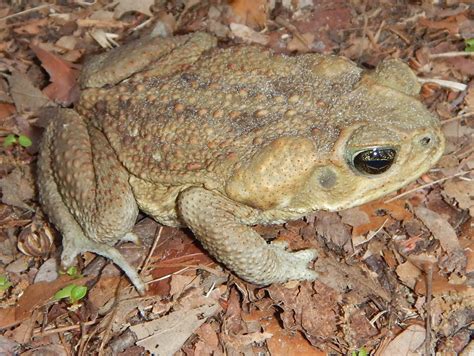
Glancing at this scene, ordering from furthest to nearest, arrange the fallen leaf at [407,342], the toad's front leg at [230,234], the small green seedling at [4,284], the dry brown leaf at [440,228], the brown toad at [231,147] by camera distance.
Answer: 1. the small green seedling at [4,284]
2. the dry brown leaf at [440,228]
3. the fallen leaf at [407,342]
4. the toad's front leg at [230,234]
5. the brown toad at [231,147]

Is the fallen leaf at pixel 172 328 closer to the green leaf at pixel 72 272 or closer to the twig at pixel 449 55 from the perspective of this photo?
the green leaf at pixel 72 272

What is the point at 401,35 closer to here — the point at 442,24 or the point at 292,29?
the point at 442,24

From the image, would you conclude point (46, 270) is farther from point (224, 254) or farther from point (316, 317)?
point (316, 317)

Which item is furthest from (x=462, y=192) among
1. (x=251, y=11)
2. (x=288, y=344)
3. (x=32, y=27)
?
(x=32, y=27)

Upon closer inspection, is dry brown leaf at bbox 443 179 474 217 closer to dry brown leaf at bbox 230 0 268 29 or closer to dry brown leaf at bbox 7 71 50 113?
dry brown leaf at bbox 230 0 268 29

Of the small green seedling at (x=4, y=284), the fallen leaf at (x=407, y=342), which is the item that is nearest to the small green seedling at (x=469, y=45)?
the fallen leaf at (x=407, y=342)

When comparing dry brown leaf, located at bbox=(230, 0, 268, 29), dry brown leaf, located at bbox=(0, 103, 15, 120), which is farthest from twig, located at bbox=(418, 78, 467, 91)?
dry brown leaf, located at bbox=(0, 103, 15, 120)

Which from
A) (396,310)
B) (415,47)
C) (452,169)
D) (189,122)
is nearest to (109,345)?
(189,122)

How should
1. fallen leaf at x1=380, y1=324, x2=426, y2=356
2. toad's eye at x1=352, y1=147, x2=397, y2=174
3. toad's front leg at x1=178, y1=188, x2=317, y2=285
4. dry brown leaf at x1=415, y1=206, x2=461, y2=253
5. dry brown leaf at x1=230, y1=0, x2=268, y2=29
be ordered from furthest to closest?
dry brown leaf at x1=230, y1=0, x2=268, y2=29, dry brown leaf at x1=415, y1=206, x2=461, y2=253, fallen leaf at x1=380, y1=324, x2=426, y2=356, toad's front leg at x1=178, y1=188, x2=317, y2=285, toad's eye at x1=352, y1=147, x2=397, y2=174
